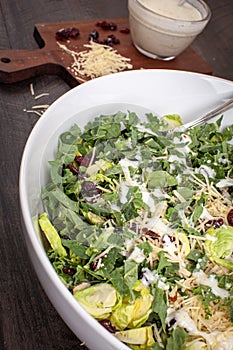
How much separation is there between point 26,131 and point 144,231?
585 millimetres

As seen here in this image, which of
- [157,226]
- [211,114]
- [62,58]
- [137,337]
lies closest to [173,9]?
[62,58]

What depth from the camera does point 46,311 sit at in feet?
3.90

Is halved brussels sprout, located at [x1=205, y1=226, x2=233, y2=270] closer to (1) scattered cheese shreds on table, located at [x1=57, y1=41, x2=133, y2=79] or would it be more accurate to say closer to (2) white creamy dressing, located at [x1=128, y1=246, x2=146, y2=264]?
(2) white creamy dressing, located at [x1=128, y1=246, x2=146, y2=264]

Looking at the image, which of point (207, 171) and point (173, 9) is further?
point (173, 9)

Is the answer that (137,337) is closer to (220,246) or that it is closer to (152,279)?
(152,279)

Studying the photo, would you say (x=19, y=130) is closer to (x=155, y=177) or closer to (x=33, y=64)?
(x=33, y=64)

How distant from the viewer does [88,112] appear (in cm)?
139

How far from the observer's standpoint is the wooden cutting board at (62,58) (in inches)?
67.6

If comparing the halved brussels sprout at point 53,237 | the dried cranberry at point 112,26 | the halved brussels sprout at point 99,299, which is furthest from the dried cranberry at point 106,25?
the halved brussels sprout at point 99,299

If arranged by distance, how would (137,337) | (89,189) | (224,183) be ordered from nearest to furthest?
(137,337), (89,189), (224,183)

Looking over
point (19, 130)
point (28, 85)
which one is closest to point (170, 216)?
point (19, 130)

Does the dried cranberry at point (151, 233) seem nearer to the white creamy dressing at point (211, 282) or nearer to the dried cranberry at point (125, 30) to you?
the white creamy dressing at point (211, 282)

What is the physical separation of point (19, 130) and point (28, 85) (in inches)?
8.5

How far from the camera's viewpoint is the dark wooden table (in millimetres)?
1152
